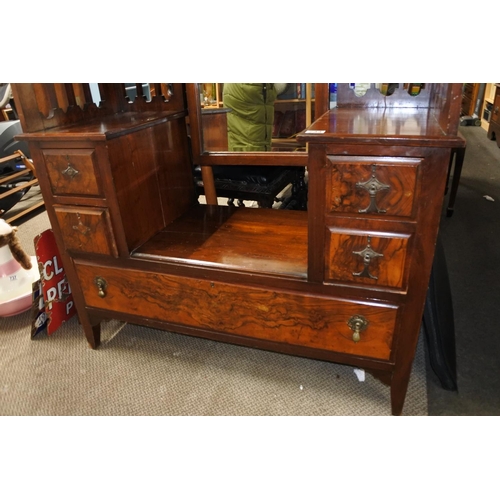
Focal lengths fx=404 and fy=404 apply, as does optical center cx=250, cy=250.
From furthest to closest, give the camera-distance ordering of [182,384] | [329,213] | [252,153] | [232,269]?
1. [252,153]
2. [182,384]
3. [232,269]
4. [329,213]

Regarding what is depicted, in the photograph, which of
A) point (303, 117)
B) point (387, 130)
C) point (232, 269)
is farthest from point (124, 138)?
point (387, 130)

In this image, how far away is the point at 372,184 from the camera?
36.7 inches

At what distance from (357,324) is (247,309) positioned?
0.33 metres

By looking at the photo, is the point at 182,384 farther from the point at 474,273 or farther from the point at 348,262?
the point at 474,273

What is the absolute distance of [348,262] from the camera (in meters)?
1.06

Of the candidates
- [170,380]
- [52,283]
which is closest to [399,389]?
[170,380]

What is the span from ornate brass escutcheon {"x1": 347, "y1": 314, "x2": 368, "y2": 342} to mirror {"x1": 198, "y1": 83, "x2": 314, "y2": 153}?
684mm

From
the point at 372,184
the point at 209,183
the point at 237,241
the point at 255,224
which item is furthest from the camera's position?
the point at 209,183

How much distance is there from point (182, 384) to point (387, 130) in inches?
41.1

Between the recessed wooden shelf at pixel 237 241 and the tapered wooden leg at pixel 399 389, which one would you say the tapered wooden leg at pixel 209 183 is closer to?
the recessed wooden shelf at pixel 237 241

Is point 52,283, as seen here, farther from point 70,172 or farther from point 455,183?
point 455,183

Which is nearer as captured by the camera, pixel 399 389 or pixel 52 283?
pixel 399 389

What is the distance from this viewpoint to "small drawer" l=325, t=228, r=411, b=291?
992mm
